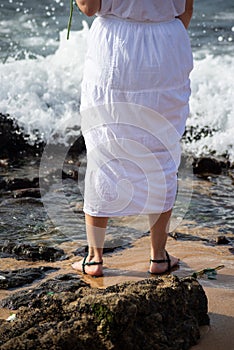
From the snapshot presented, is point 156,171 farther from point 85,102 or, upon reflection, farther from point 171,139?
point 85,102

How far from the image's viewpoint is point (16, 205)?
15.9 ft

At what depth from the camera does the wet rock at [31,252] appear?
12.6 feet

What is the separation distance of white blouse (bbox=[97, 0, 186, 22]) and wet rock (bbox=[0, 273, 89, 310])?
1301 mm

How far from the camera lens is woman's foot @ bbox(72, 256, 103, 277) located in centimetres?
360

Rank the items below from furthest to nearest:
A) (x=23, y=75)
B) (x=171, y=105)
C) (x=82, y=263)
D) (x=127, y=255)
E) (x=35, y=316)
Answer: (x=23, y=75), (x=127, y=255), (x=82, y=263), (x=171, y=105), (x=35, y=316)

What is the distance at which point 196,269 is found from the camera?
11.9 feet

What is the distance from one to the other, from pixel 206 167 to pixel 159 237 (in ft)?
7.75

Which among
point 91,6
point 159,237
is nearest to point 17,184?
point 159,237

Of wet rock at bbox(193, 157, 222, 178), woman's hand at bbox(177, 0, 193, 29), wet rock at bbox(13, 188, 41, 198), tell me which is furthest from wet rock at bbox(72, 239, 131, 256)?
wet rock at bbox(193, 157, 222, 178)

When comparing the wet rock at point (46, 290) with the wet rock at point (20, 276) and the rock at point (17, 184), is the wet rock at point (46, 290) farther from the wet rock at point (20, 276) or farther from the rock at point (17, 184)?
the rock at point (17, 184)

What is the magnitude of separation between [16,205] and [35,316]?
240 centimetres

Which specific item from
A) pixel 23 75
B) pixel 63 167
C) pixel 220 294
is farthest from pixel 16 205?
pixel 23 75

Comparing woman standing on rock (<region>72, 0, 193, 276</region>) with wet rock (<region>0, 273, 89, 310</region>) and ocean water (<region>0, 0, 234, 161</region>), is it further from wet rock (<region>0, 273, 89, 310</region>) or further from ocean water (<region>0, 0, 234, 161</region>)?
ocean water (<region>0, 0, 234, 161</region>)

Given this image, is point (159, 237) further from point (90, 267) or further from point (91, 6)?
point (91, 6)
